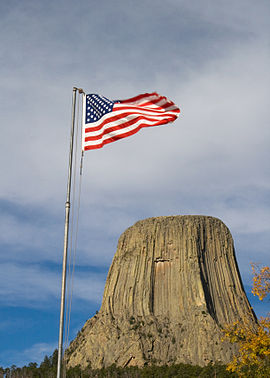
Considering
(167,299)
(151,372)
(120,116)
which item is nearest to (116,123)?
(120,116)

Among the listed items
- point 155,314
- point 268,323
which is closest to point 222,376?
point 155,314

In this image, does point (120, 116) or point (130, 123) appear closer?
point (120, 116)

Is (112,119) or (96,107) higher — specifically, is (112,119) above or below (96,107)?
below

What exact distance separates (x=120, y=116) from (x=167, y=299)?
4885 inches

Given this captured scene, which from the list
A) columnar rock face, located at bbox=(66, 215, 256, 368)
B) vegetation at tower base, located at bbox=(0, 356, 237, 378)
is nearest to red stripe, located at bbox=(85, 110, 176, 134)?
vegetation at tower base, located at bbox=(0, 356, 237, 378)

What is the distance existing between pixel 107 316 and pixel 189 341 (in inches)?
947

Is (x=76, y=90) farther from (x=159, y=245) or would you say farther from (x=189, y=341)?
(x=159, y=245)

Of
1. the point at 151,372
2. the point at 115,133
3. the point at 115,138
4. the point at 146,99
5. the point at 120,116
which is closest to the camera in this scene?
the point at 115,138

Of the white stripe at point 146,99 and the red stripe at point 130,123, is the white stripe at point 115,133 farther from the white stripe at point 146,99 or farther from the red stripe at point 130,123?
the white stripe at point 146,99

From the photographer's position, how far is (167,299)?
150 meters

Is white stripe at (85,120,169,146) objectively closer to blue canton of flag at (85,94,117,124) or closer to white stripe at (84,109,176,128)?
white stripe at (84,109,176,128)

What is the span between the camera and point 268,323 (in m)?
32.3

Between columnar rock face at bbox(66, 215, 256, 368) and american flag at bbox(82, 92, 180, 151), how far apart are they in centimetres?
10960

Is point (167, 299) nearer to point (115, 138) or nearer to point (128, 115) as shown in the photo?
point (128, 115)
